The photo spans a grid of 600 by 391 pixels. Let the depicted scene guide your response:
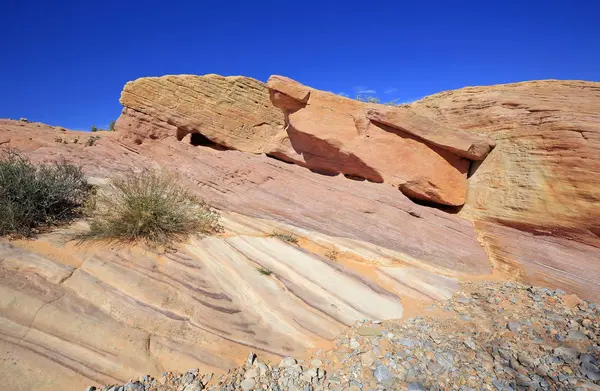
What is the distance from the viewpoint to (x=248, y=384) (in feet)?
8.18

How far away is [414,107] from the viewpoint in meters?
7.84

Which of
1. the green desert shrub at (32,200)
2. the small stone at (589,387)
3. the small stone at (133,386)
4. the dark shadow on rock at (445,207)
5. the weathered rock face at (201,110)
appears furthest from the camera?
the weathered rock face at (201,110)

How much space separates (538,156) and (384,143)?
305 cm

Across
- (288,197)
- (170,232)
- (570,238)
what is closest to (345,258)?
(288,197)

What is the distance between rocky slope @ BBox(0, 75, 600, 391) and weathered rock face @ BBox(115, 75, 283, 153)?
4 cm

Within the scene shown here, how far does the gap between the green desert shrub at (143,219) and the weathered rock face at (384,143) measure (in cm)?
374

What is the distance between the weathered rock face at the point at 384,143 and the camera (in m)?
6.49

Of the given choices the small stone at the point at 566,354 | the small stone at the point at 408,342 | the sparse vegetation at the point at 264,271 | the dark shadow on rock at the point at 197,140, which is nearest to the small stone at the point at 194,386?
the sparse vegetation at the point at 264,271

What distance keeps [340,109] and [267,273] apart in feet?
16.3

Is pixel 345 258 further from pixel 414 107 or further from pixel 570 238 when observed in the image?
pixel 414 107

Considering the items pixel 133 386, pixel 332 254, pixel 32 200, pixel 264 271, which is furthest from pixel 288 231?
pixel 32 200

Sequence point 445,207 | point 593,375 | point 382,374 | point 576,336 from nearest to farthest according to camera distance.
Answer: point 382,374 < point 593,375 < point 576,336 < point 445,207

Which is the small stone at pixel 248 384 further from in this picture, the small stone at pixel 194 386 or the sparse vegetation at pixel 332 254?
the sparse vegetation at pixel 332 254

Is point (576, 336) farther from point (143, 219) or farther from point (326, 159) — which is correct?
point (143, 219)
